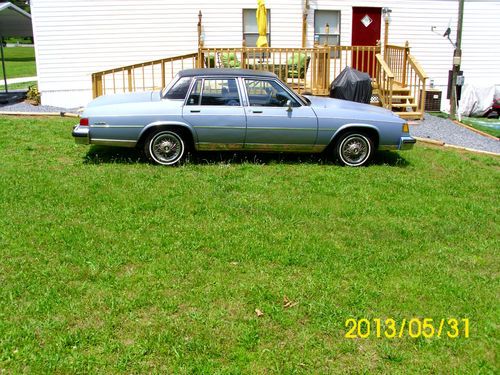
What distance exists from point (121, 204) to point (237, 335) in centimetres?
300

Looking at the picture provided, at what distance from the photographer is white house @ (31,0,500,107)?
48.1 ft

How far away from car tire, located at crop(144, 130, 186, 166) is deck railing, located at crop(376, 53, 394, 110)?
243 inches

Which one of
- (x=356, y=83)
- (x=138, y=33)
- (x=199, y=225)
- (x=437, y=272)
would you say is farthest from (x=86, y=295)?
(x=138, y=33)

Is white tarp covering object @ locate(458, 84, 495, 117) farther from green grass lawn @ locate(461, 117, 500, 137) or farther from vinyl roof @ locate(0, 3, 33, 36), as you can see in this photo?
vinyl roof @ locate(0, 3, 33, 36)

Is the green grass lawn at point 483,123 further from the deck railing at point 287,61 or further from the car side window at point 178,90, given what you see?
the car side window at point 178,90

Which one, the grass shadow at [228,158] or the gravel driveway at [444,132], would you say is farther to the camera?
the gravel driveway at [444,132]

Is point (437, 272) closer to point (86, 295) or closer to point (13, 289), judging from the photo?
point (86, 295)

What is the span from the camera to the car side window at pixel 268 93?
8.41 m

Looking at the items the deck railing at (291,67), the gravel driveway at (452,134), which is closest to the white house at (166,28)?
the deck railing at (291,67)

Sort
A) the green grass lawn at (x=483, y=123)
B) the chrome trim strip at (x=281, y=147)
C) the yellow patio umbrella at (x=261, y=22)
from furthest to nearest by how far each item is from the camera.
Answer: the yellow patio umbrella at (x=261, y=22) < the green grass lawn at (x=483, y=123) < the chrome trim strip at (x=281, y=147)

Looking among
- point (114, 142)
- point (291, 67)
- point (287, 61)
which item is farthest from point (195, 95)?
point (291, 67)

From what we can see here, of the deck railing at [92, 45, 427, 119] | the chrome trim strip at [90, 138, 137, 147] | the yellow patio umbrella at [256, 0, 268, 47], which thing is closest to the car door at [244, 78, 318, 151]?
the chrome trim strip at [90, 138, 137, 147]

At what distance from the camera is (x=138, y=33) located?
14883 mm

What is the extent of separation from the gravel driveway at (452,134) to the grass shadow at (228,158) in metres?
2.66
